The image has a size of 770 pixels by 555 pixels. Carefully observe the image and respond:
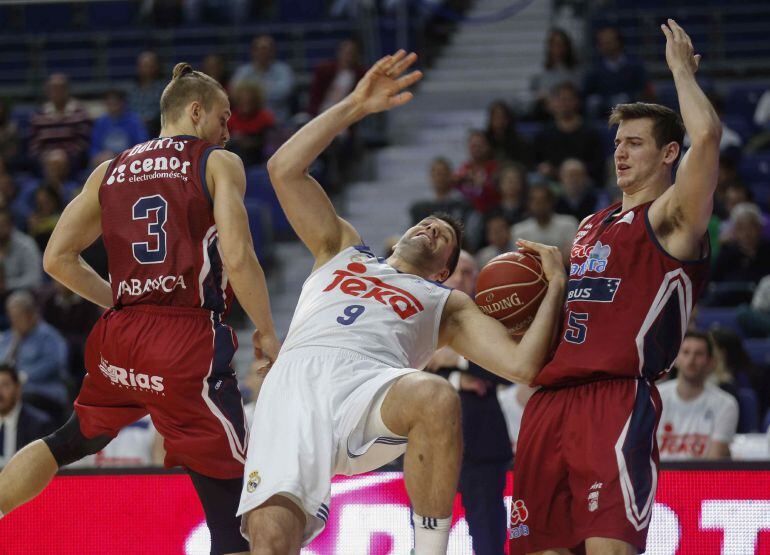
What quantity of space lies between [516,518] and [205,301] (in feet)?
5.09

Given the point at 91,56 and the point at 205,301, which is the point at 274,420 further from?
the point at 91,56

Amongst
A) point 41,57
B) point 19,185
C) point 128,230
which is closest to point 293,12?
point 41,57

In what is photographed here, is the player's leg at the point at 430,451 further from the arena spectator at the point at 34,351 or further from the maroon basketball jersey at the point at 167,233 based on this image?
the arena spectator at the point at 34,351

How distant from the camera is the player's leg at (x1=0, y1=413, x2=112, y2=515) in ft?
17.6

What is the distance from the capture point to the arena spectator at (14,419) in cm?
855

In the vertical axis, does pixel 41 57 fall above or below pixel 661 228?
above

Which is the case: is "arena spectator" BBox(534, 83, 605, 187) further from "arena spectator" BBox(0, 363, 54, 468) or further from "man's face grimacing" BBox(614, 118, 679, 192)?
"man's face grimacing" BBox(614, 118, 679, 192)

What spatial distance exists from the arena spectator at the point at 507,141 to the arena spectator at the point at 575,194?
98 cm

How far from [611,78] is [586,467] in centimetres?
814

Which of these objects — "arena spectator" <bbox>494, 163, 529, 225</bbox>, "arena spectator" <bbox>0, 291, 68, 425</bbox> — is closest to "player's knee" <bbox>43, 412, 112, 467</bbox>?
"arena spectator" <bbox>0, 291, 68, 425</bbox>

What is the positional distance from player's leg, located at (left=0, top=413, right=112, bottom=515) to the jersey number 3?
83cm

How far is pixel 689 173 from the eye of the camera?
449 centimetres

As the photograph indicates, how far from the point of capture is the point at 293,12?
14859 millimetres

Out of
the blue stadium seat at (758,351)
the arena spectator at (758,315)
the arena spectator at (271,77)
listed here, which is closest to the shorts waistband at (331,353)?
the blue stadium seat at (758,351)
